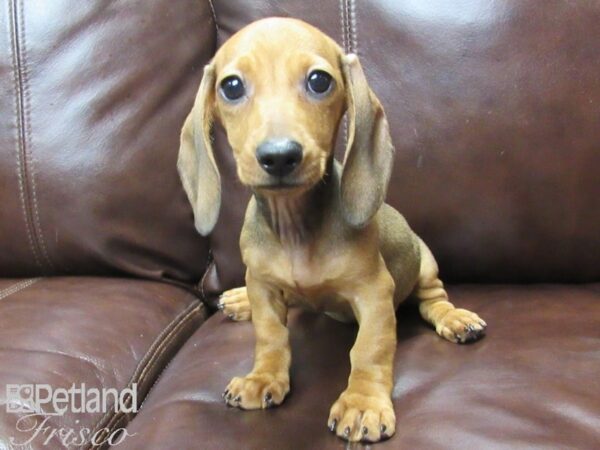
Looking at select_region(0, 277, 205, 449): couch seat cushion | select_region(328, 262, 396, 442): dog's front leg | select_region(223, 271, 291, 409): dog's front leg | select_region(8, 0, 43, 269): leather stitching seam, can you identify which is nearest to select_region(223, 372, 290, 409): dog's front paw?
select_region(223, 271, 291, 409): dog's front leg

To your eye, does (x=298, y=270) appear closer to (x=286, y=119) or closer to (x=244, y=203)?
(x=286, y=119)

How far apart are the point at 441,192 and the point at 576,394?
2.07 feet

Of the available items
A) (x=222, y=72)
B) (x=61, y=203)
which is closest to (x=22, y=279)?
(x=61, y=203)

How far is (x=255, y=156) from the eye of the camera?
3.55 feet

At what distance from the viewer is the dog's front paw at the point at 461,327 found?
1.34m

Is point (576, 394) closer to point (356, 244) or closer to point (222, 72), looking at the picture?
point (356, 244)

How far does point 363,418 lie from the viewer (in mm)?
1066

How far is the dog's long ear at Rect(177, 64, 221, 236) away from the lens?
1.27 m

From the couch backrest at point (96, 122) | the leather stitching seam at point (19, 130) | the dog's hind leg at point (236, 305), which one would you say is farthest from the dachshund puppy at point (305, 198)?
the leather stitching seam at point (19, 130)

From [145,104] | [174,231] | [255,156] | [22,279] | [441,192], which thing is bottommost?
[22,279]

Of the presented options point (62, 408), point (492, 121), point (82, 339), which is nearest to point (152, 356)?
point (82, 339)

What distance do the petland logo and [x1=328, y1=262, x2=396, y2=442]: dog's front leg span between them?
37 cm

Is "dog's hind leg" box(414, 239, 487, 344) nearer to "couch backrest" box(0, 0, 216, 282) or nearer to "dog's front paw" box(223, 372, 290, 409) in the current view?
"dog's front paw" box(223, 372, 290, 409)

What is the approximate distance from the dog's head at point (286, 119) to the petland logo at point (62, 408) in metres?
0.35
